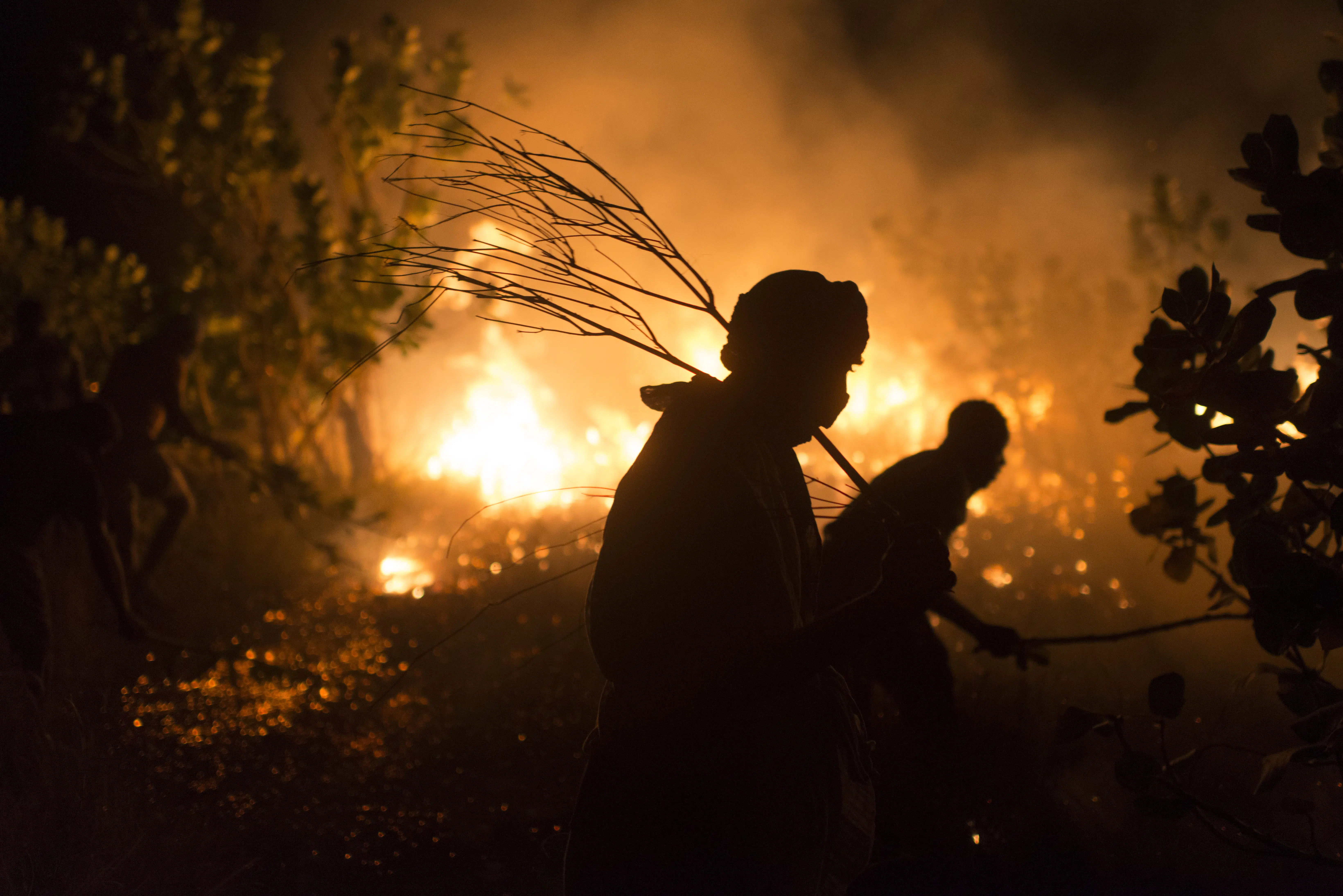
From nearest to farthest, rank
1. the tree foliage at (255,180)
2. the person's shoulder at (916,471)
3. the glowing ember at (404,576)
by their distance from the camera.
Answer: the person's shoulder at (916,471) < the glowing ember at (404,576) < the tree foliage at (255,180)

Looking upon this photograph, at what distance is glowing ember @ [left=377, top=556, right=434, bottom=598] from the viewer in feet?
21.7

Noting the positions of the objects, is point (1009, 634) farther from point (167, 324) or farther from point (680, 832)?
point (167, 324)

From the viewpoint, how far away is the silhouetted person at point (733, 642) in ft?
3.54

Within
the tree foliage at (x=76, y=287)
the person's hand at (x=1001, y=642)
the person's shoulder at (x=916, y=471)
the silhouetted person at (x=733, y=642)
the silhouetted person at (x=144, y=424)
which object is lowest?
the person's hand at (x=1001, y=642)

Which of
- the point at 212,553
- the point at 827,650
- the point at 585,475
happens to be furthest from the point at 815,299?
the point at 585,475

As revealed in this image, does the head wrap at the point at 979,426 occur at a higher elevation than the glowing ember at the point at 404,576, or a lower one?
lower

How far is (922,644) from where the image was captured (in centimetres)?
312

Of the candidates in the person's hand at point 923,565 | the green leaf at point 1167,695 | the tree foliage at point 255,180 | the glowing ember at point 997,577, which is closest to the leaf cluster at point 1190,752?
the green leaf at point 1167,695

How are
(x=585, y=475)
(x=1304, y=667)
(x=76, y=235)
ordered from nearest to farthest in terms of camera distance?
(x=1304, y=667)
(x=76, y=235)
(x=585, y=475)

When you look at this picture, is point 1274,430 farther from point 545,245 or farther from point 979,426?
point 545,245

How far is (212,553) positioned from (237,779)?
3.57 metres

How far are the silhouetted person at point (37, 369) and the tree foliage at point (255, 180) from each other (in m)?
1.99

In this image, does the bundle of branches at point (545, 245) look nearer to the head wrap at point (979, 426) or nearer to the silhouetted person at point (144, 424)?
the head wrap at point (979, 426)

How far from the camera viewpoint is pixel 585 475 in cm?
1234
